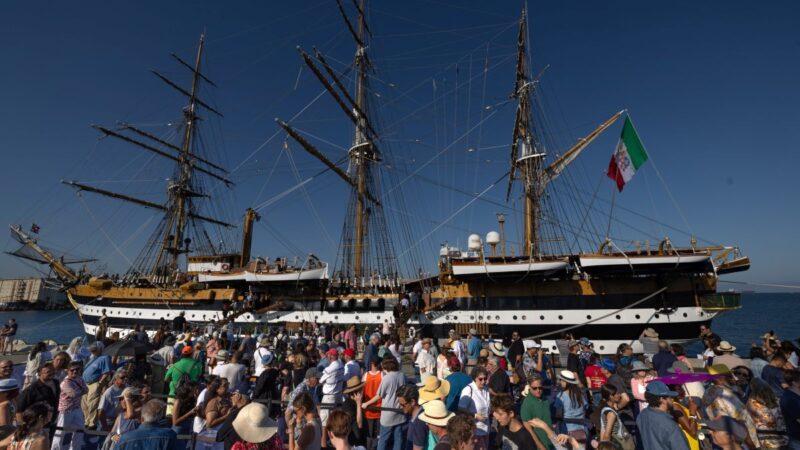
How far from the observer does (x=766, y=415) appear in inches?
149

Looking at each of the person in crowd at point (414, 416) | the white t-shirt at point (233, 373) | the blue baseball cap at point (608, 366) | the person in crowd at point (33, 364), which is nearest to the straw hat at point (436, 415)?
the person in crowd at point (414, 416)

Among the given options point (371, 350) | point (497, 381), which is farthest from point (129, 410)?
point (371, 350)

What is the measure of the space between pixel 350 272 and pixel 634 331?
18.1 meters

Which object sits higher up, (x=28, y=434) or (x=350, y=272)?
(x=350, y=272)

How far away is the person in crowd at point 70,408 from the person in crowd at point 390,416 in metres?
4.12

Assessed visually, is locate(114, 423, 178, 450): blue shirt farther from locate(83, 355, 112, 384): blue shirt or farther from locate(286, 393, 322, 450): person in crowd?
locate(83, 355, 112, 384): blue shirt

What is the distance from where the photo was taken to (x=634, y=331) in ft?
52.8

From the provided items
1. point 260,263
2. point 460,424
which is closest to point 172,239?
point 260,263

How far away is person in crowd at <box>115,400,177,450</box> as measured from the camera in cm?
294

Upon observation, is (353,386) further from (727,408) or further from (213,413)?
(727,408)

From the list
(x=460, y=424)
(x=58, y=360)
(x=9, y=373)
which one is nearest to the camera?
(x=460, y=424)

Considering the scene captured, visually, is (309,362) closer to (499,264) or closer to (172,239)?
(499,264)

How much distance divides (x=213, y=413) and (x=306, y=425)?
1706 mm

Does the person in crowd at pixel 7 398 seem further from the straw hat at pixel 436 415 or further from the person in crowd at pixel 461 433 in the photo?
the person in crowd at pixel 461 433
